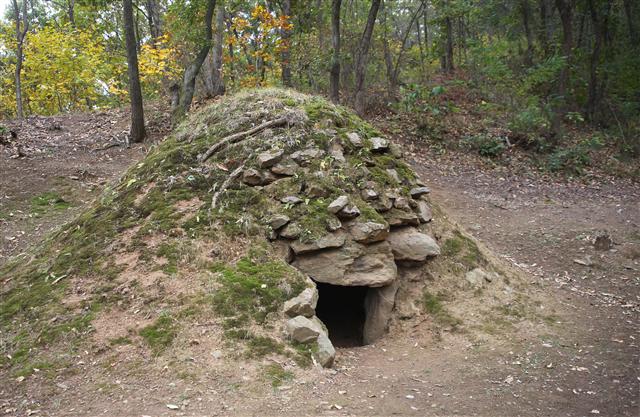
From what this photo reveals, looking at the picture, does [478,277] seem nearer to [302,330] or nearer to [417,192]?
[417,192]

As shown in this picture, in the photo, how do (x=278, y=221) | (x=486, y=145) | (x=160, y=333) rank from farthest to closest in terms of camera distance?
(x=486, y=145) → (x=278, y=221) → (x=160, y=333)

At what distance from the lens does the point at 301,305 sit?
550cm

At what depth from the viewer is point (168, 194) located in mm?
6719

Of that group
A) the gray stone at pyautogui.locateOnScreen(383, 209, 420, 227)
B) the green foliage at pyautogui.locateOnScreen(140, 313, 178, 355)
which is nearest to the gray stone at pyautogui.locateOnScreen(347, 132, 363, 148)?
the gray stone at pyautogui.locateOnScreen(383, 209, 420, 227)

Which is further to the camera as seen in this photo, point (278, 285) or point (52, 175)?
→ point (52, 175)

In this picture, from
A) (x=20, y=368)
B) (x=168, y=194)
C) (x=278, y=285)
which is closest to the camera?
(x=20, y=368)

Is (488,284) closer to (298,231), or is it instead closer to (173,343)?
(298,231)

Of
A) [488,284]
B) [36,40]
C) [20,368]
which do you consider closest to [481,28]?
[36,40]

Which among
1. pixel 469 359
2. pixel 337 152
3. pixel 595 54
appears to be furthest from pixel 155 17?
pixel 469 359

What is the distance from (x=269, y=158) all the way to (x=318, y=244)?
4.65 feet

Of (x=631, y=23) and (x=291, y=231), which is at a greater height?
(x=631, y=23)

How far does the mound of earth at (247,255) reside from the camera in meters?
5.14

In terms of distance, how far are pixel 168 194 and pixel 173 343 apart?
2316mm

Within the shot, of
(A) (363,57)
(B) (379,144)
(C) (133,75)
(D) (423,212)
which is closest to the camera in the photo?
(D) (423,212)
